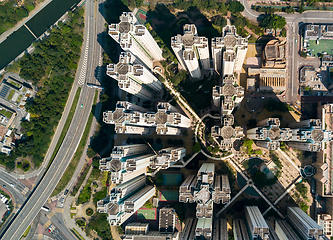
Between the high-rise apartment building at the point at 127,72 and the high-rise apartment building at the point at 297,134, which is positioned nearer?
the high-rise apartment building at the point at 297,134

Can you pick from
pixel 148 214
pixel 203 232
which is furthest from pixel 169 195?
pixel 203 232

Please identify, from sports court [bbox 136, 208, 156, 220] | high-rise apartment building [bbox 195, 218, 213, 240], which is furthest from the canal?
high-rise apartment building [bbox 195, 218, 213, 240]

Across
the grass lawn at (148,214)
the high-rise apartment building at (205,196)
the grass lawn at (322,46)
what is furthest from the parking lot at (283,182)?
the grass lawn at (322,46)

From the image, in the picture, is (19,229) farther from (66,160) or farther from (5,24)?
(5,24)

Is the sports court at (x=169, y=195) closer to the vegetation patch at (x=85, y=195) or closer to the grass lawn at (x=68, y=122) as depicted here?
the vegetation patch at (x=85, y=195)

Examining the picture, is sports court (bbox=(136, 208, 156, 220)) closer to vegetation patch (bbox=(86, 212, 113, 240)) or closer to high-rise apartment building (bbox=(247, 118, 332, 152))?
vegetation patch (bbox=(86, 212, 113, 240))
